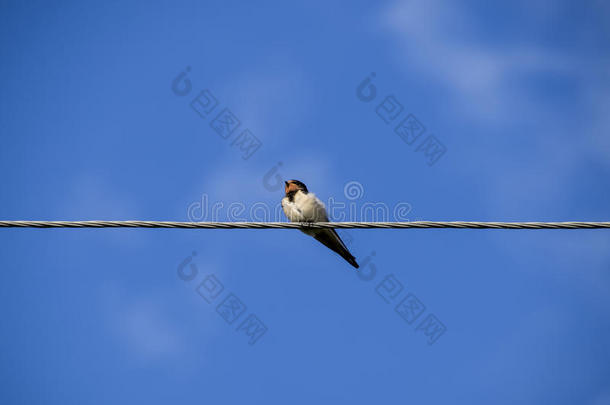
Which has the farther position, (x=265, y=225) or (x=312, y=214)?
(x=312, y=214)

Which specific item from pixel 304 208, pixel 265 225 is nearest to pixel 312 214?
pixel 304 208

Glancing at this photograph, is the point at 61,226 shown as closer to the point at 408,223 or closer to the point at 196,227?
the point at 196,227

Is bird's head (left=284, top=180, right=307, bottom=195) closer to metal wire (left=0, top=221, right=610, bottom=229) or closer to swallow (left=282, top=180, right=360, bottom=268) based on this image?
swallow (left=282, top=180, right=360, bottom=268)

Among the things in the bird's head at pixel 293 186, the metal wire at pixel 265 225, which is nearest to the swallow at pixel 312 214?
the bird's head at pixel 293 186

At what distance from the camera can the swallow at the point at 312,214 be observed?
5.89 metres

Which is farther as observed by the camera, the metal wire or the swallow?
the swallow

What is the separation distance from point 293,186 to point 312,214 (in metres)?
0.52

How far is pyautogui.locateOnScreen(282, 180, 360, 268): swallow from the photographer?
19.3ft

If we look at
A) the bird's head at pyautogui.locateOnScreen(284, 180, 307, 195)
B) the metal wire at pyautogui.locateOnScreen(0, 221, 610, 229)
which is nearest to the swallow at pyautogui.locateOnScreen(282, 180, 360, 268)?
the bird's head at pyautogui.locateOnScreen(284, 180, 307, 195)

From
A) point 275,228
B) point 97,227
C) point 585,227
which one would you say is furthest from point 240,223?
point 585,227

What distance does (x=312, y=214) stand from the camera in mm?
5906

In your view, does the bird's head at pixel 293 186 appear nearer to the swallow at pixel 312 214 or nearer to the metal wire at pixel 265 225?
the swallow at pixel 312 214

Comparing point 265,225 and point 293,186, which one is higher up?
point 293,186

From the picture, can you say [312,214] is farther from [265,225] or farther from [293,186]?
[265,225]
